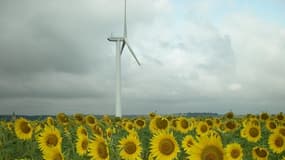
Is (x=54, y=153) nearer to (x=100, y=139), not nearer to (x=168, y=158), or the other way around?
(x=100, y=139)

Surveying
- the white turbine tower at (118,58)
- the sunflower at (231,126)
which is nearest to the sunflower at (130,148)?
the sunflower at (231,126)

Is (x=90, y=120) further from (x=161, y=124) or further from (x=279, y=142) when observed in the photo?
(x=279, y=142)

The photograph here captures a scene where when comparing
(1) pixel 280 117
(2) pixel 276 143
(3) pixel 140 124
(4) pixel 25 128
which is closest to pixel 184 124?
(3) pixel 140 124

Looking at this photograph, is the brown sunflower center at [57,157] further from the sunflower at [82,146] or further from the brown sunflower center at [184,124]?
the brown sunflower center at [184,124]

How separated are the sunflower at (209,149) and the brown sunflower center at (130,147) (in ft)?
9.79

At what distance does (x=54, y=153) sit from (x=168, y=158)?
6.36 feet

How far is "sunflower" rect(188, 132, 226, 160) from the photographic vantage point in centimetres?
527

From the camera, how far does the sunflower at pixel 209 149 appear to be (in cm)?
527

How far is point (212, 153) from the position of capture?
17.5 ft

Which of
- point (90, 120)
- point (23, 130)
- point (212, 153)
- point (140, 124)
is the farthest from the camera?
point (140, 124)

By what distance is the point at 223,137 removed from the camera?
44.8ft

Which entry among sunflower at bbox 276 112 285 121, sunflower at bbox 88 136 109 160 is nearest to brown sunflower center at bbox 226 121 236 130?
sunflower at bbox 276 112 285 121

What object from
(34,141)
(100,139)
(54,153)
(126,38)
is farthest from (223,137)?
(126,38)

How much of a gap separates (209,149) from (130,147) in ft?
10.5
